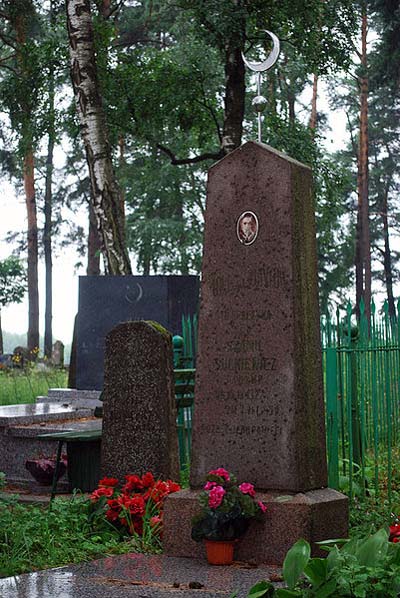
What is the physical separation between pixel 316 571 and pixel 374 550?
0.30 m

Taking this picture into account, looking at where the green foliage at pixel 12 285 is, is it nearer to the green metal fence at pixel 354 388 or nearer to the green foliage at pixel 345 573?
the green metal fence at pixel 354 388

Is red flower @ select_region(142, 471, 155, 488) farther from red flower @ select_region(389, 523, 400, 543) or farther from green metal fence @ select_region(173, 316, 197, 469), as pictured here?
red flower @ select_region(389, 523, 400, 543)

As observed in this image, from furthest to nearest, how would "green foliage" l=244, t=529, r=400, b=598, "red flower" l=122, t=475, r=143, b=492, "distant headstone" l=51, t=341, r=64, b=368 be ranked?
"distant headstone" l=51, t=341, r=64, b=368 < "red flower" l=122, t=475, r=143, b=492 < "green foliage" l=244, t=529, r=400, b=598

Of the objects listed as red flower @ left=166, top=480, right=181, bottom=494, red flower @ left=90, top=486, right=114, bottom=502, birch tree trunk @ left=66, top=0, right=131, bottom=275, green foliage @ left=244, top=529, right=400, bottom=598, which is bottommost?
green foliage @ left=244, top=529, right=400, bottom=598

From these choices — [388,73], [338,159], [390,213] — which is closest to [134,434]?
[388,73]

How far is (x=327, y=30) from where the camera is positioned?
18.8 metres

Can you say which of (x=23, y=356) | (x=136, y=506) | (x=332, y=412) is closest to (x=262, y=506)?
(x=136, y=506)

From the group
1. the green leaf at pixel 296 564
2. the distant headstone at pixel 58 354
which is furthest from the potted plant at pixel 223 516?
the distant headstone at pixel 58 354

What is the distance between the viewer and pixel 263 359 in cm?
695

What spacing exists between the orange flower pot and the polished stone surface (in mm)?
63

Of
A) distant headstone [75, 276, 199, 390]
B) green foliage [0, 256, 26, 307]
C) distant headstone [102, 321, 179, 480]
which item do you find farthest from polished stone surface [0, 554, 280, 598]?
green foliage [0, 256, 26, 307]

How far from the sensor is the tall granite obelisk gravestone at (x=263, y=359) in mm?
6828

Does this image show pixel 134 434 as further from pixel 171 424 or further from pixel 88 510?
pixel 88 510

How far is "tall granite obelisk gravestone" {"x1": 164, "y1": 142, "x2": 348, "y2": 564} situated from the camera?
269 inches
